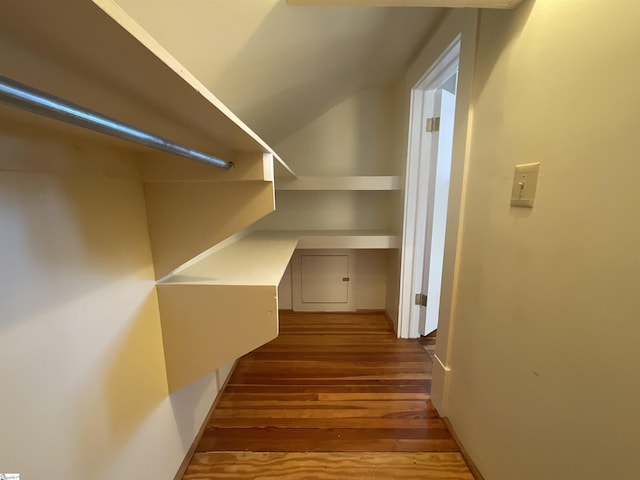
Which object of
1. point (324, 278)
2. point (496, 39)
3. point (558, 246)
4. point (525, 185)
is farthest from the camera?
point (324, 278)

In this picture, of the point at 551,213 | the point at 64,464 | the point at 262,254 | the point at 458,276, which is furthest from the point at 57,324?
the point at 458,276

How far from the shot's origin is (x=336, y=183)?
2086mm

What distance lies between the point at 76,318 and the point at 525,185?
1.26 meters

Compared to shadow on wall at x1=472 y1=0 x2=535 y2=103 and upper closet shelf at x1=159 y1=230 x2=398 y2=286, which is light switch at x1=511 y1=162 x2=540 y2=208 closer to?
shadow on wall at x1=472 y1=0 x2=535 y2=103

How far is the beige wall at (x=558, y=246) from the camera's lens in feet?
1.88

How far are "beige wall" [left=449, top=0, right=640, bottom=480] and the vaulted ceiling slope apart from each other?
52 cm

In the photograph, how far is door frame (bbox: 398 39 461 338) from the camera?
1865 mm

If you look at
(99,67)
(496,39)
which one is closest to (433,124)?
(496,39)

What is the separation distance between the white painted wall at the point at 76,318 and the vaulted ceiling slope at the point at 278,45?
0.38 metres

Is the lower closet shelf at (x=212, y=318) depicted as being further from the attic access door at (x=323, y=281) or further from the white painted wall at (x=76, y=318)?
the attic access door at (x=323, y=281)

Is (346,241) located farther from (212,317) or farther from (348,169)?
(212,317)

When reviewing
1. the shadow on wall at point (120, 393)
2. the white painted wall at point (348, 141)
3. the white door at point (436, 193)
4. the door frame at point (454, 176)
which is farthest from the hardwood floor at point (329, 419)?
the white painted wall at point (348, 141)

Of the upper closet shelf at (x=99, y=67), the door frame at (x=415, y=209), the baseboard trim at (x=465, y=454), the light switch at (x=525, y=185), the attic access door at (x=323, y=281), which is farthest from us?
the attic access door at (x=323, y=281)

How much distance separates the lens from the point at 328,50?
126 cm
